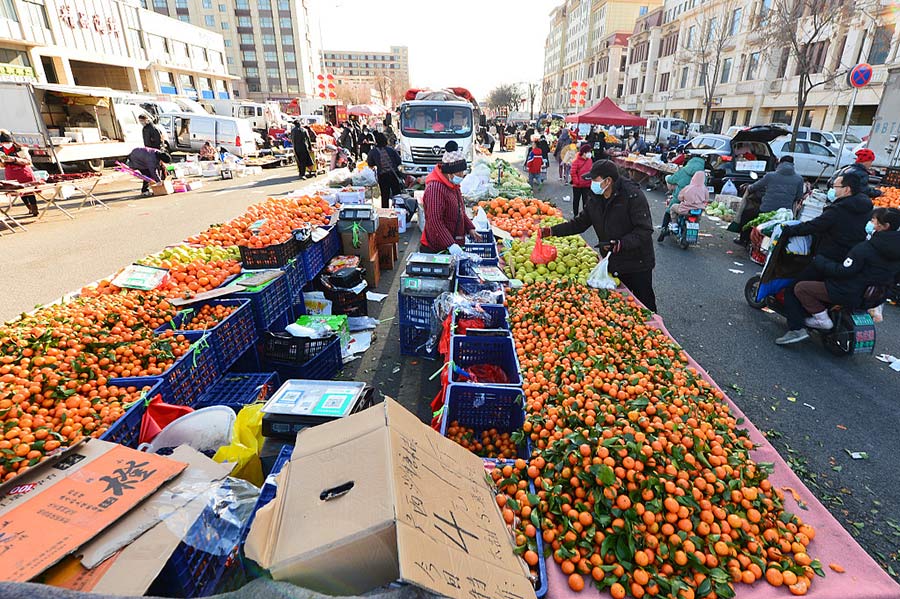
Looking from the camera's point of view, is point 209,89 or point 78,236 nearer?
point 78,236

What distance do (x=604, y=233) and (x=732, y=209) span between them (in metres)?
10.8

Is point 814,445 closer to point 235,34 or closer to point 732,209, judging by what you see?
point 732,209

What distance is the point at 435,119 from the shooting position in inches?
602

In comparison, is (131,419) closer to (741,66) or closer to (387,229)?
(387,229)

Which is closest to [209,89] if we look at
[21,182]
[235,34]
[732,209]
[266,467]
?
[235,34]

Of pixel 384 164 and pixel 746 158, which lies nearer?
pixel 384 164

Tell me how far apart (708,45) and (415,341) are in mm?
47835

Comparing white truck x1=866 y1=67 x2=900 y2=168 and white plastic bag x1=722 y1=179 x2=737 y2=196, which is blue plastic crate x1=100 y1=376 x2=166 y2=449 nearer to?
white plastic bag x1=722 y1=179 x2=737 y2=196

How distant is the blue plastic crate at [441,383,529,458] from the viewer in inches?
131

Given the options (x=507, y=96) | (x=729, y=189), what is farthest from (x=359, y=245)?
(x=507, y=96)

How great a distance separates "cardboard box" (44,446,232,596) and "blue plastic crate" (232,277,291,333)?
2.77 metres

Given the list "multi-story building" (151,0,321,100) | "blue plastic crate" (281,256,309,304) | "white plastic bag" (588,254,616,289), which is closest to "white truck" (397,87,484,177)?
"blue plastic crate" (281,256,309,304)

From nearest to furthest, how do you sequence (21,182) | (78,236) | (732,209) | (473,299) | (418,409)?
(418,409) → (473,299) → (78,236) → (21,182) → (732,209)

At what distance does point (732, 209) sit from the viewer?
522 inches
